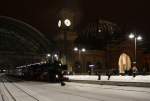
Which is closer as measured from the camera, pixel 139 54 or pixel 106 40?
pixel 139 54

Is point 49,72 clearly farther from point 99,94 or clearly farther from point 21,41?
point 21,41

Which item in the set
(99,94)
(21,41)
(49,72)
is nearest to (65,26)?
(21,41)

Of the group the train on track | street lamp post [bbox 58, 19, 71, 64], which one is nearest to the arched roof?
street lamp post [bbox 58, 19, 71, 64]

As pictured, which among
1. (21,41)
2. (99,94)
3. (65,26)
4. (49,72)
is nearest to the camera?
(99,94)

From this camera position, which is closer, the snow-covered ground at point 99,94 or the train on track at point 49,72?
the snow-covered ground at point 99,94

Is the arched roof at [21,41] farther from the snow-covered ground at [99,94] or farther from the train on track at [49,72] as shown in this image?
the snow-covered ground at [99,94]

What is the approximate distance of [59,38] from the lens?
114m

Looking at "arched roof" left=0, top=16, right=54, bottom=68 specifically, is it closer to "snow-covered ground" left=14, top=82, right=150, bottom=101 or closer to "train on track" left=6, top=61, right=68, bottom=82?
"train on track" left=6, top=61, right=68, bottom=82

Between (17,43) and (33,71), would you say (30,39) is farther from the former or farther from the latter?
(33,71)

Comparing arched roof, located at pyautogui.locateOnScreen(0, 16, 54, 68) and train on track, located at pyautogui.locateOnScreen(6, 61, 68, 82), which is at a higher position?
arched roof, located at pyautogui.locateOnScreen(0, 16, 54, 68)

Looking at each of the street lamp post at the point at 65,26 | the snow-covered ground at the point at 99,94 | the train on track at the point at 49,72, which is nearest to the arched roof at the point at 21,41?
the street lamp post at the point at 65,26

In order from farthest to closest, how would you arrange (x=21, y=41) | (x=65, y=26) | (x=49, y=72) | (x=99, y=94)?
(x=21, y=41) < (x=65, y=26) < (x=49, y=72) < (x=99, y=94)

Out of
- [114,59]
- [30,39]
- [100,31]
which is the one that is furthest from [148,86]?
[100,31]

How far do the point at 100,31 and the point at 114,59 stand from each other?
2832 cm
